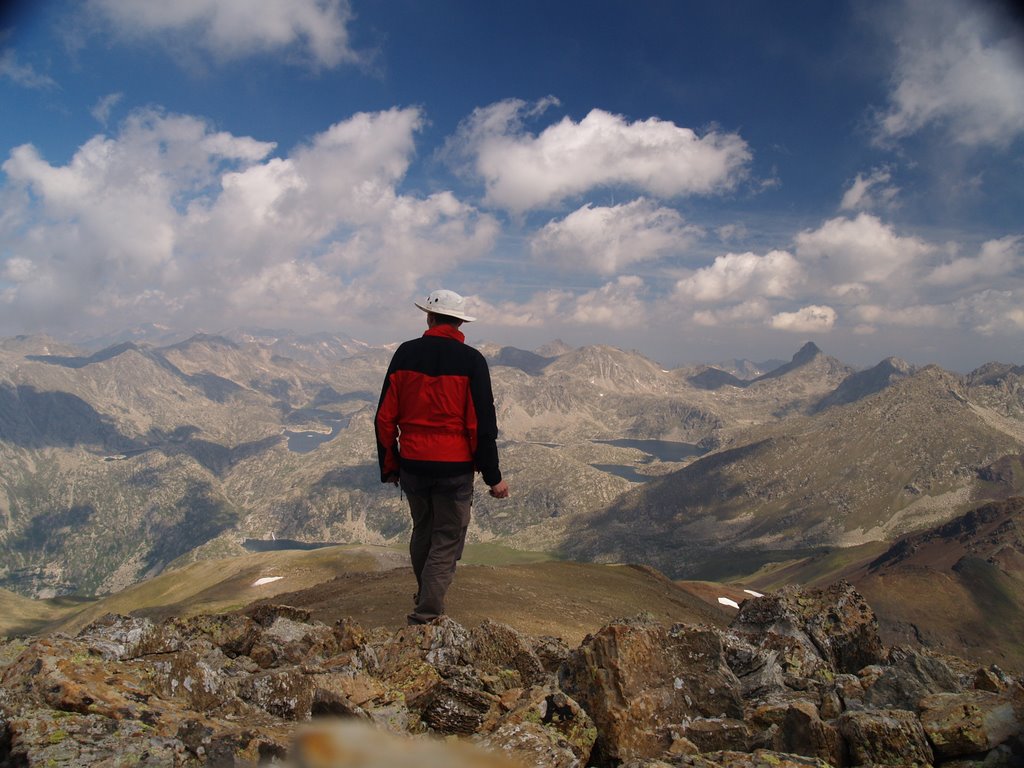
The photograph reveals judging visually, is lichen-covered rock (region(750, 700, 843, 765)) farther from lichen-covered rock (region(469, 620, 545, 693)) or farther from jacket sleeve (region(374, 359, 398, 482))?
jacket sleeve (region(374, 359, 398, 482))

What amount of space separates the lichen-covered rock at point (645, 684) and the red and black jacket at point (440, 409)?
3.60 m

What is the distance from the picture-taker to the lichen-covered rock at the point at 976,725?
7.08 metres

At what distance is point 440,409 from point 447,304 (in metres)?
2.21

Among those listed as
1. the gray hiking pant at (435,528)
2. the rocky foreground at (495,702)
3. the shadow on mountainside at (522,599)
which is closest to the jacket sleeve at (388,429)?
the gray hiking pant at (435,528)

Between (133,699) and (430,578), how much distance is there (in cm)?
543

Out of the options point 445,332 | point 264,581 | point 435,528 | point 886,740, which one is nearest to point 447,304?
point 445,332

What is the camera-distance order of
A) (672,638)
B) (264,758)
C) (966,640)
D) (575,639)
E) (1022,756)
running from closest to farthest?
(264,758) < (1022,756) < (672,638) < (575,639) < (966,640)

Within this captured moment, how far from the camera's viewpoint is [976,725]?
724 centimetres

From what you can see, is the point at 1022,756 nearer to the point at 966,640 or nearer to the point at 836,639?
the point at 836,639

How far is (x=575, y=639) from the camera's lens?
22.0 meters

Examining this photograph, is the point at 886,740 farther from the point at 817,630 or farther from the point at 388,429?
the point at 817,630

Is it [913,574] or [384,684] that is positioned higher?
[384,684]

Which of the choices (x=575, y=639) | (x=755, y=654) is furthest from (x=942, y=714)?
(x=575, y=639)

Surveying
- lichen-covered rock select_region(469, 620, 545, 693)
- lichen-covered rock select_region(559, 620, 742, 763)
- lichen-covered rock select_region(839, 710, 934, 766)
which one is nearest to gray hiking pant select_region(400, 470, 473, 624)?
lichen-covered rock select_region(469, 620, 545, 693)
